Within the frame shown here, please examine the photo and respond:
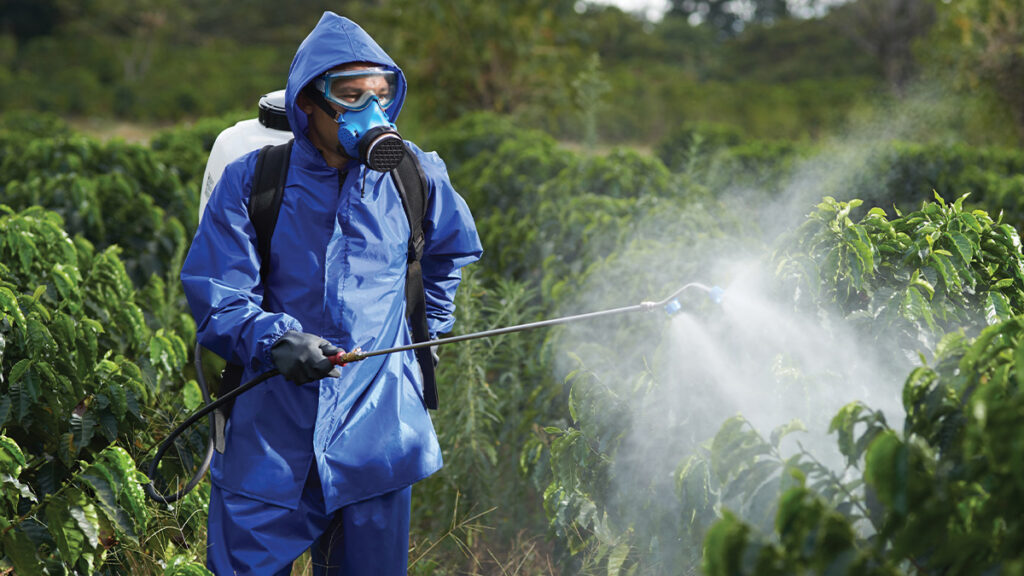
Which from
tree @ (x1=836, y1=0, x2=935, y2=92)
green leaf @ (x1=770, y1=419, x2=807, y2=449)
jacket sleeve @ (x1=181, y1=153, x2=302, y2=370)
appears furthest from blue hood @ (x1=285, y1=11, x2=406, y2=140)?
tree @ (x1=836, y1=0, x2=935, y2=92)

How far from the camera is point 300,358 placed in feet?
7.11

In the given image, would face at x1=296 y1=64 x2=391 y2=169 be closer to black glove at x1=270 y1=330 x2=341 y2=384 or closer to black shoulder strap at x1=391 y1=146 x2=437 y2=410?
black shoulder strap at x1=391 y1=146 x2=437 y2=410

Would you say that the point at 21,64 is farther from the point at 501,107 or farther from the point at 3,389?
the point at 3,389

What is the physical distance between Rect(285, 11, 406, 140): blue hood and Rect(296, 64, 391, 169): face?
0.11 feet

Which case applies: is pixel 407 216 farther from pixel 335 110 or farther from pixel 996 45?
pixel 996 45

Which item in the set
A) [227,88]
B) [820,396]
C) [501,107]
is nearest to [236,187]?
[820,396]

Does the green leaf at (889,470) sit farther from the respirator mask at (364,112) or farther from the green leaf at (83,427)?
the green leaf at (83,427)

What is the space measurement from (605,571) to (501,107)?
15.6 meters

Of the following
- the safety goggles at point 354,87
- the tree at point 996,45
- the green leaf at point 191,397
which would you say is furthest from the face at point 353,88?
the tree at point 996,45

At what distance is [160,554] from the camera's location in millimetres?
2957

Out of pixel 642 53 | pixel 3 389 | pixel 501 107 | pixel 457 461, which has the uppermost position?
pixel 3 389

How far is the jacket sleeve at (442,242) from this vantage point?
263 centimetres

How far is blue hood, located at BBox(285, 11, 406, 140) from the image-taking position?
2404 millimetres

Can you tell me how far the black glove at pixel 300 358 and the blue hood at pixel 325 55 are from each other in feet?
1.78
